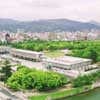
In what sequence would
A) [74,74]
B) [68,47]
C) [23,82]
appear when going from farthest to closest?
[68,47] < [74,74] < [23,82]

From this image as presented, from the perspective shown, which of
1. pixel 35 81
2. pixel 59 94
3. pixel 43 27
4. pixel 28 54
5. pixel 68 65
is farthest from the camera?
pixel 43 27

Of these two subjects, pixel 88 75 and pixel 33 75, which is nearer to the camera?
pixel 33 75

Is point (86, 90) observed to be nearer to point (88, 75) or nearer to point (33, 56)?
point (88, 75)

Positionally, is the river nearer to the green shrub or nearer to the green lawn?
the green lawn

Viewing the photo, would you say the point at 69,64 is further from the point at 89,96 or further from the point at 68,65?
the point at 89,96

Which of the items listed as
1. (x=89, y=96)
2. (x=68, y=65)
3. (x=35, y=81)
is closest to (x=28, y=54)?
(x=68, y=65)

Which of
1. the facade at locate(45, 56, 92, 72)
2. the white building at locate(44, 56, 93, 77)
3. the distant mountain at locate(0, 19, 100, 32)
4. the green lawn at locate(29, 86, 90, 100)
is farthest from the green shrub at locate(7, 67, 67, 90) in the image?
the distant mountain at locate(0, 19, 100, 32)

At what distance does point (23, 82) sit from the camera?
1070 centimetres

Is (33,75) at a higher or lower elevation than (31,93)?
higher

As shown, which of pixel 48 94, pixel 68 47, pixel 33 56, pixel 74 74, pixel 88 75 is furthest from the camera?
pixel 68 47

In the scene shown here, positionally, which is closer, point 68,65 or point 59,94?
point 59,94

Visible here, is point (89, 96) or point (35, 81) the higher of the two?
point (35, 81)

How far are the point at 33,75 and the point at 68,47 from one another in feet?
53.0

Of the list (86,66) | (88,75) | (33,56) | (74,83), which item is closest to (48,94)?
(74,83)
